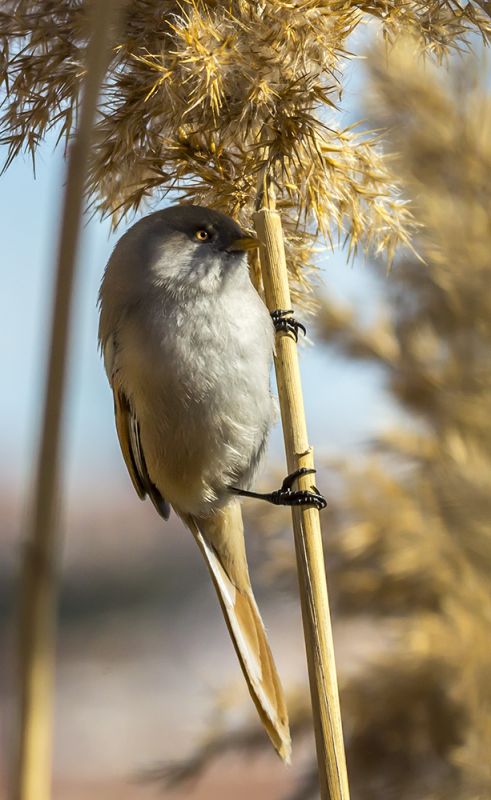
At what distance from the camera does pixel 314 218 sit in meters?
1.07

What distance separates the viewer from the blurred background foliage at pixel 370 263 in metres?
0.96

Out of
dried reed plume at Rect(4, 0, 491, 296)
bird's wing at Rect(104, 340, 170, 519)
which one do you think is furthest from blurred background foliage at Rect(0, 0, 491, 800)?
bird's wing at Rect(104, 340, 170, 519)

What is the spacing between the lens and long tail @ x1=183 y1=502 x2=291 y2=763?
1.08m

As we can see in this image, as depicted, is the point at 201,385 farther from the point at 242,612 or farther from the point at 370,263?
the point at 370,263

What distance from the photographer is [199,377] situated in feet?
4.20

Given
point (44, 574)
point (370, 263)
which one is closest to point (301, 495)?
point (44, 574)

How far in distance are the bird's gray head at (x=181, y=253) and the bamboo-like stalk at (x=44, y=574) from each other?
959mm

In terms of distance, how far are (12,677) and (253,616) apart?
3.71ft

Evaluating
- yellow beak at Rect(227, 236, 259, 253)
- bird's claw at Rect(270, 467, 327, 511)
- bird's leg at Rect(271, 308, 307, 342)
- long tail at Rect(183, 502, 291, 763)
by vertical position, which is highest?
yellow beak at Rect(227, 236, 259, 253)

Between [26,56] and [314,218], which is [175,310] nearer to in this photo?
[314,218]

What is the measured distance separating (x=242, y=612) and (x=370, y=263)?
79cm

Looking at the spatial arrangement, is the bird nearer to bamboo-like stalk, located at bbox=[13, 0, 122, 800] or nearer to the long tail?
the long tail

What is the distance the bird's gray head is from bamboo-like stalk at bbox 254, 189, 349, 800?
0.21m

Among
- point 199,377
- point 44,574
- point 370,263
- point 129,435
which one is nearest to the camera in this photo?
point 44,574
